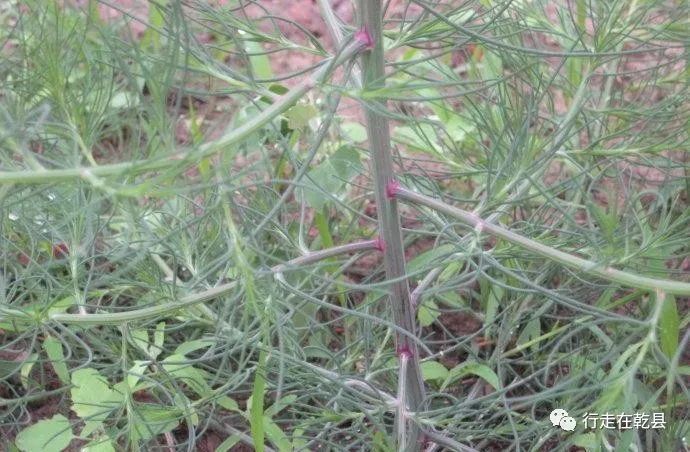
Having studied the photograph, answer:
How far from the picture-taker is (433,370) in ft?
4.65

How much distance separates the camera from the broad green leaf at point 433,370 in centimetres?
141

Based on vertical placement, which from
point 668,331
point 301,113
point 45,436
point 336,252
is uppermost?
point 301,113

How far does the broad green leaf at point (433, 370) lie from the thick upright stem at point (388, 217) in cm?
14

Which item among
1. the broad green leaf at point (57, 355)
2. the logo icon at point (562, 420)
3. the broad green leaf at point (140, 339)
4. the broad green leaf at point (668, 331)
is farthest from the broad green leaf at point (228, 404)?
the broad green leaf at point (668, 331)

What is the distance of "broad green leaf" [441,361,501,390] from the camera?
139 centimetres

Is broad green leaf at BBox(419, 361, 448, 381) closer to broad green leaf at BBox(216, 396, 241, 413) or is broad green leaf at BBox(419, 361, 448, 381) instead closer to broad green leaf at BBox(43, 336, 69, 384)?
broad green leaf at BBox(216, 396, 241, 413)

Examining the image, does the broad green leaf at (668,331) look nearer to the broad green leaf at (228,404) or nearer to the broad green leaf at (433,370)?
the broad green leaf at (433,370)

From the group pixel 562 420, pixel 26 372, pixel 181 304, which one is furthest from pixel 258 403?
pixel 26 372

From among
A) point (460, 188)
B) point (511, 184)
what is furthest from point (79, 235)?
point (460, 188)

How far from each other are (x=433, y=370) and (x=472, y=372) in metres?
0.06

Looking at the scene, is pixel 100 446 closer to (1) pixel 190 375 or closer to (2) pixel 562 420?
(1) pixel 190 375

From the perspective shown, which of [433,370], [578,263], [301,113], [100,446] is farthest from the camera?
[433,370]

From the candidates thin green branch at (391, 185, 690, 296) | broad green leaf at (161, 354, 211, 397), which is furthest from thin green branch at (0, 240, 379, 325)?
broad green leaf at (161, 354, 211, 397)

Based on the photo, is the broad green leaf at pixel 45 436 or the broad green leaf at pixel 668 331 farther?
the broad green leaf at pixel 45 436
